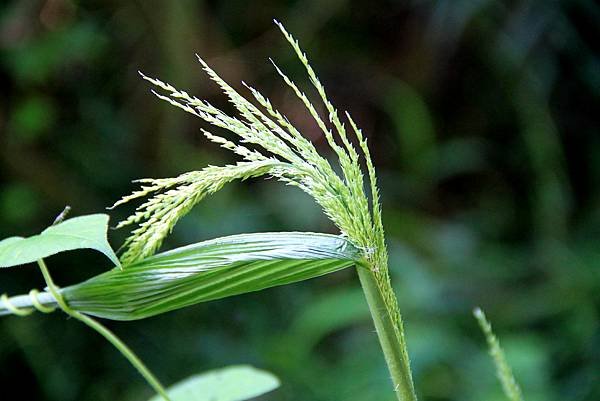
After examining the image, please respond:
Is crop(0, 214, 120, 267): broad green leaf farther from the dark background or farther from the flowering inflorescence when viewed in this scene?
the dark background

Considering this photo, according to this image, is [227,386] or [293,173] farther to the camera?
[227,386]

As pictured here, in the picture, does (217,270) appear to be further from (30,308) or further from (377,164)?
(377,164)

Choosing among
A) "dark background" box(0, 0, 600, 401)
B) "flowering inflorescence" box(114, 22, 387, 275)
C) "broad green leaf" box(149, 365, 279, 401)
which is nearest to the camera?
"flowering inflorescence" box(114, 22, 387, 275)


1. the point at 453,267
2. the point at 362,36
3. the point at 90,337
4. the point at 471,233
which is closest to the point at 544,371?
the point at 453,267

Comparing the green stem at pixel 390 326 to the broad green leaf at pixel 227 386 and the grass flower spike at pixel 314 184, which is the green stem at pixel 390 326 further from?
the broad green leaf at pixel 227 386

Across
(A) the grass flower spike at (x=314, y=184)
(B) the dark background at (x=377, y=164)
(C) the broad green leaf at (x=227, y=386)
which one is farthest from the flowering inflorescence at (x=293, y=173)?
(B) the dark background at (x=377, y=164)

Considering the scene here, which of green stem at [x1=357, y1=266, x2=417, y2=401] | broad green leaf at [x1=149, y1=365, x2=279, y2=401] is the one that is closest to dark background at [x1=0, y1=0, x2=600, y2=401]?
broad green leaf at [x1=149, y1=365, x2=279, y2=401]

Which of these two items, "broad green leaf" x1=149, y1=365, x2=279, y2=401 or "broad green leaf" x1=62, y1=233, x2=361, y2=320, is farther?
"broad green leaf" x1=149, y1=365, x2=279, y2=401

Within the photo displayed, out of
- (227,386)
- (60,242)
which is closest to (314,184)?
(60,242)
